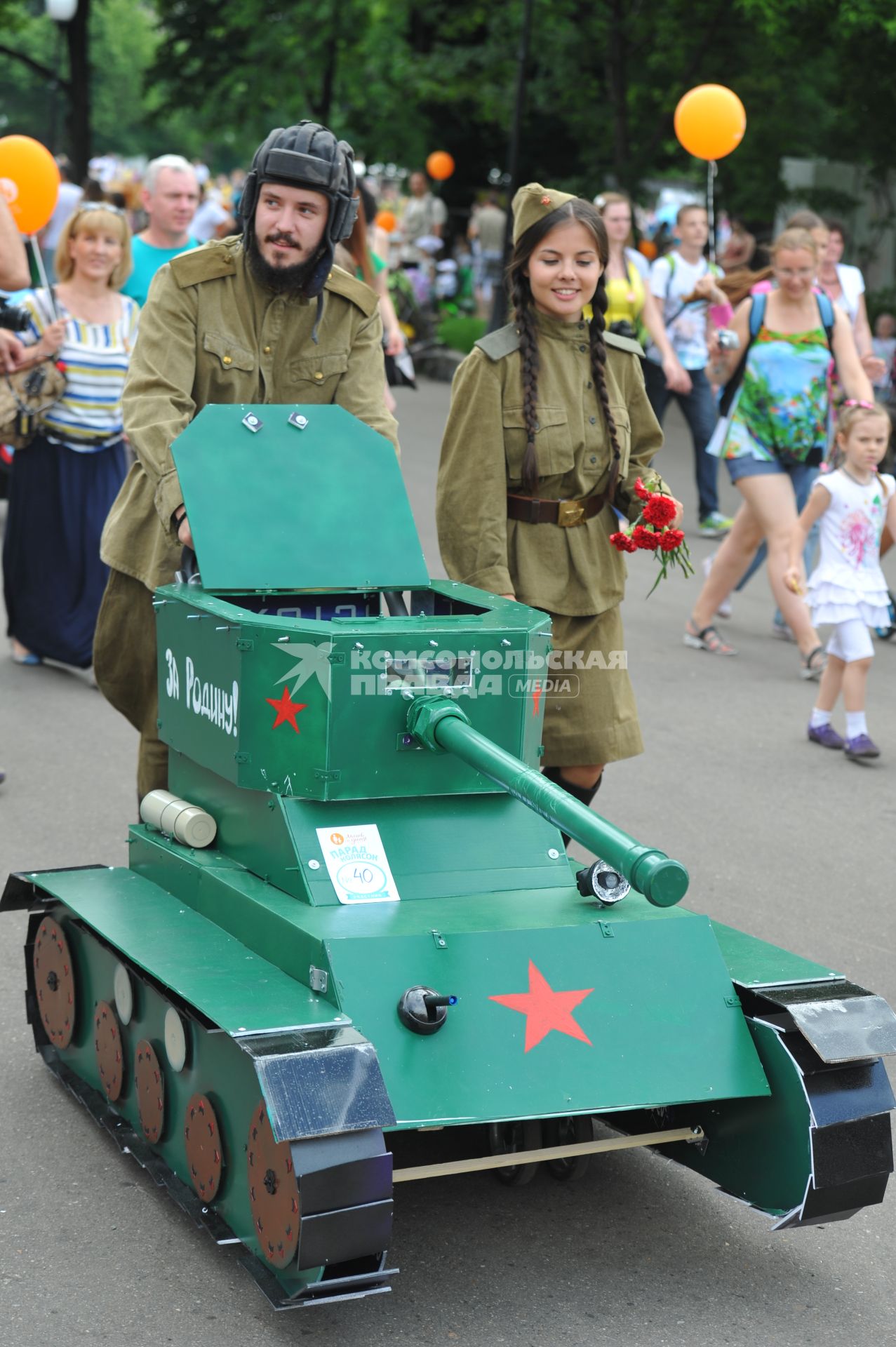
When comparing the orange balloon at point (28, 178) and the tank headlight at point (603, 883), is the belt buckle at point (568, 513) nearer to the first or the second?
the tank headlight at point (603, 883)

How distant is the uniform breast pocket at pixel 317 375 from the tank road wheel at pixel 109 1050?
5.51 feet

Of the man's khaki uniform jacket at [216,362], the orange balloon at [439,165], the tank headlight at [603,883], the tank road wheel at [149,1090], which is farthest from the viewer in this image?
the orange balloon at [439,165]

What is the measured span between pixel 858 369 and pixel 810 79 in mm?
13288

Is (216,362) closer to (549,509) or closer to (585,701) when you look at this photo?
(549,509)

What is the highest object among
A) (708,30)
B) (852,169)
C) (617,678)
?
(708,30)

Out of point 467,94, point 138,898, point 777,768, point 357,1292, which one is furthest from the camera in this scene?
point 467,94

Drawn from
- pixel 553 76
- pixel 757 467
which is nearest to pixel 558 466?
pixel 757 467

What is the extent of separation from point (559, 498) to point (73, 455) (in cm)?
369

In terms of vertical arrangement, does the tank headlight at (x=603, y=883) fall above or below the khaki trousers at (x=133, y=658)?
below

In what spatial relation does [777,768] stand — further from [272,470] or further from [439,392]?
[439,392]

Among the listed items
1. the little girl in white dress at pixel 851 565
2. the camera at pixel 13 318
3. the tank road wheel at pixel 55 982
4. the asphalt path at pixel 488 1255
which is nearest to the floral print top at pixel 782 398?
the little girl in white dress at pixel 851 565

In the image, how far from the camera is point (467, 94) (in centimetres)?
2555

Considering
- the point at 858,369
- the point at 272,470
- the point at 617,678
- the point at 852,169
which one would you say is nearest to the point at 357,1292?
the point at 272,470

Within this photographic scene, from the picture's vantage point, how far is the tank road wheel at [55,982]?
4.31 metres
